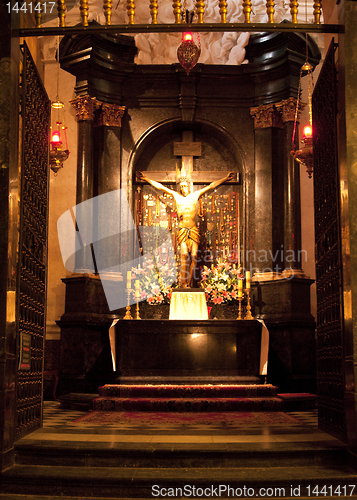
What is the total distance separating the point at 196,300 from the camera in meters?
9.16

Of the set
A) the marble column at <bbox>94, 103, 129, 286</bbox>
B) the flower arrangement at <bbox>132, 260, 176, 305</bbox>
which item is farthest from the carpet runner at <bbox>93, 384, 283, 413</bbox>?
the marble column at <bbox>94, 103, 129, 286</bbox>

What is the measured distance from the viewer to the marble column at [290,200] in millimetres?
9766

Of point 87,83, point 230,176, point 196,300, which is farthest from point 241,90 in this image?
point 196,300

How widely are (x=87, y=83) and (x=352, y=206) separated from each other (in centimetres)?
709

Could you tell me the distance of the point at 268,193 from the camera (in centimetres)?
1018

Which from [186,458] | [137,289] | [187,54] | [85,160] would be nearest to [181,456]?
[186,458]

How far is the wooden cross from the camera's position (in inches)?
421

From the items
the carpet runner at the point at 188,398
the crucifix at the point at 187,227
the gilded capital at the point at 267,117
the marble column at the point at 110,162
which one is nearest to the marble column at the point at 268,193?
the gilded capital at the point at 267,117

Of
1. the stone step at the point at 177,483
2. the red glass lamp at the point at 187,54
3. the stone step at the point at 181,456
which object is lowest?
the stone step at the point at 177,483

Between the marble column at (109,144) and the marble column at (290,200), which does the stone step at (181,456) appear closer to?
the marble column at (290,200)

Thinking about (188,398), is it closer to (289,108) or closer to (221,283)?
(221,283)

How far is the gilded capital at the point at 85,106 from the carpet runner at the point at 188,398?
4.96 m

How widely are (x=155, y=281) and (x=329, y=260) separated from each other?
5.45 metres

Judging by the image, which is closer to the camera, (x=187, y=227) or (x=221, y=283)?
(x=221, y=283)
